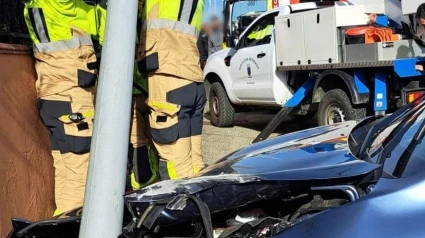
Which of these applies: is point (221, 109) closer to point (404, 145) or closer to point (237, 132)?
point (237, 132)

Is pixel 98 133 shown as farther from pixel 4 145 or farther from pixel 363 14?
pixel 363 14

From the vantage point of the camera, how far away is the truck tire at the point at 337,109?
7.23 meters

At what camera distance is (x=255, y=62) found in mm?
9320

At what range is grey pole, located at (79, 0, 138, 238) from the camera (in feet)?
9.04

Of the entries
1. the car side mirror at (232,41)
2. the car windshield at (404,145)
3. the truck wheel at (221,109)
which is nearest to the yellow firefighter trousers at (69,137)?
the car windshield at (404,145)

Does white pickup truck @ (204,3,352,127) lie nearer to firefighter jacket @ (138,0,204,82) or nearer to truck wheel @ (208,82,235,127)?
truck wheel @ (208,82,235,127)

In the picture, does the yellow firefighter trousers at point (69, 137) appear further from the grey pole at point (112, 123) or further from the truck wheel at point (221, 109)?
the truck wheel at point (221, 109)

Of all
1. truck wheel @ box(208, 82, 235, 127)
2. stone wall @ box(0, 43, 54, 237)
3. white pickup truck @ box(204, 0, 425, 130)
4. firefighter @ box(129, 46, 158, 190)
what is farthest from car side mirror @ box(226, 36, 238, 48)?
stone wall @ box(0, 43, 54, 237)

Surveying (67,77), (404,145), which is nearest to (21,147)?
(67,77)

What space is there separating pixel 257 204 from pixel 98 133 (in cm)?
78

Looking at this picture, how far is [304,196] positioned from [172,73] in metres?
1.60

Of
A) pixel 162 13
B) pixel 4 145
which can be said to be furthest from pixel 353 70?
pixel 4 145

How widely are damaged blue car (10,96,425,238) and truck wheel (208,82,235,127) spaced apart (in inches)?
287

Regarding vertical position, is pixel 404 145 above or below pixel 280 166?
above
